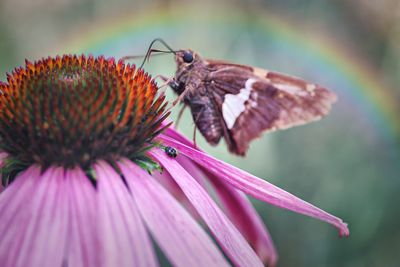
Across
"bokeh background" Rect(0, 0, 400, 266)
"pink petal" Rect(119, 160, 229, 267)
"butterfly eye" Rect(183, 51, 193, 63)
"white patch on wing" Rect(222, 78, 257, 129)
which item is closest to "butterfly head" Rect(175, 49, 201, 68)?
"butterfly eye" Rect(183, 51, 193, 63)

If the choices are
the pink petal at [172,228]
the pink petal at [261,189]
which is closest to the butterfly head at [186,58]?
the pink petal at [261,189]

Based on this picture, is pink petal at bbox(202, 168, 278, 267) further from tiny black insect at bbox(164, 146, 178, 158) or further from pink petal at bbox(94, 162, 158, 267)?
pink petal at bbox(94, 162, 158, 267)

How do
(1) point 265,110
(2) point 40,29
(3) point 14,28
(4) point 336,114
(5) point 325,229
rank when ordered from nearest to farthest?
(1) point 265,110 < (5) point 325,229 < (4) point 336,114 < (3) point 14,28 < (2) point 40,29

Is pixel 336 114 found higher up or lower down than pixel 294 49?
lower down

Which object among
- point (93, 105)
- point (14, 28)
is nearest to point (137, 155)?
point (93, 105)

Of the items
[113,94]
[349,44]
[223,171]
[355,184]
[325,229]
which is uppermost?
[349,44]

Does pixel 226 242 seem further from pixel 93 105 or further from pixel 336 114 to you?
pixel 336 114

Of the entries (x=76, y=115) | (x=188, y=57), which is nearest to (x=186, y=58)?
(x=188, y=57)
